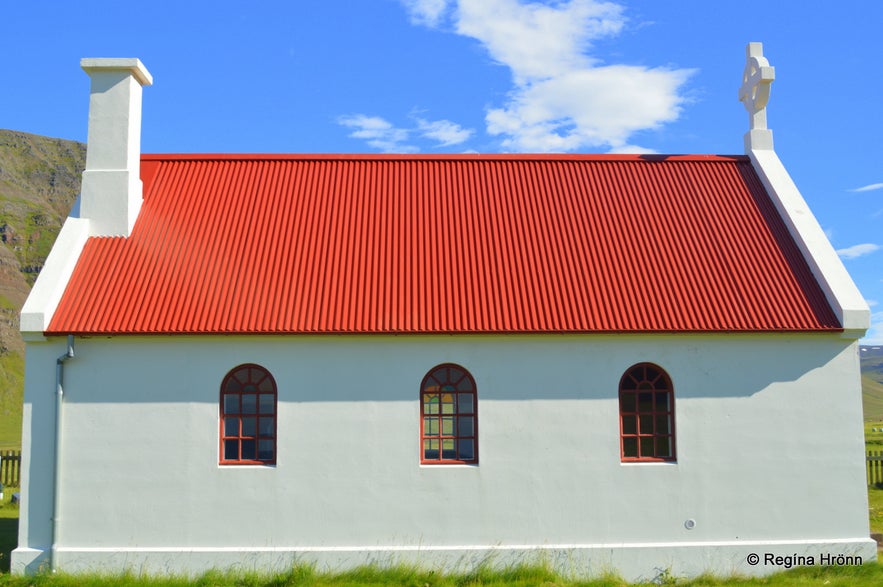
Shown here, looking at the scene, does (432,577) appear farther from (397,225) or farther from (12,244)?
(12,244)

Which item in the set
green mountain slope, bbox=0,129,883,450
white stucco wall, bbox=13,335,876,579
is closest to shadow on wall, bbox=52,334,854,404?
white stucco wall, bbox=13,335,876,579

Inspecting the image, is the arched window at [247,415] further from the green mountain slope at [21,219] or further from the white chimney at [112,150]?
the green mountain slope at [21,219]

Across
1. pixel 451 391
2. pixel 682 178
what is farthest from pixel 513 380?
pixel 682 178

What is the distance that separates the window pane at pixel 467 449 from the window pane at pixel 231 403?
3.67 m

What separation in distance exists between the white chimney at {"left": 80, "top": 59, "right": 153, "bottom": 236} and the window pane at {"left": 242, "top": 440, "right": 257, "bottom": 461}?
14.8 feet

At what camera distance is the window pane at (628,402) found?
1284 cm

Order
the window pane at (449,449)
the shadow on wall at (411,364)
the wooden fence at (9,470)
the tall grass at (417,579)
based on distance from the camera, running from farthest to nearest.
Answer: the wooden fence at (9,470), the window pane at (449,449), the shadow on wall at (411,364), the tall grass at (417,579)

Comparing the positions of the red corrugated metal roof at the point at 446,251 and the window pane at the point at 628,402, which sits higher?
the red corrugated metal roof at the point at 446,251

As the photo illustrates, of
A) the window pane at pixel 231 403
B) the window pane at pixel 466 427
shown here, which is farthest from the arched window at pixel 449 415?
the window pane at pixel 231 403

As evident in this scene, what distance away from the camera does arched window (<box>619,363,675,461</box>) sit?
12.7 meters

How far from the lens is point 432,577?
11789 mm

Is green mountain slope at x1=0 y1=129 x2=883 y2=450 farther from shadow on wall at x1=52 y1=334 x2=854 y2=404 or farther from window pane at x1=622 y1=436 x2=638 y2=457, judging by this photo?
window pane at x1=622 y1=436 x2=638 y2=457

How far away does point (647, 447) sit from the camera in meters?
12.9

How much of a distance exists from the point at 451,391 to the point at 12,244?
126 meters
